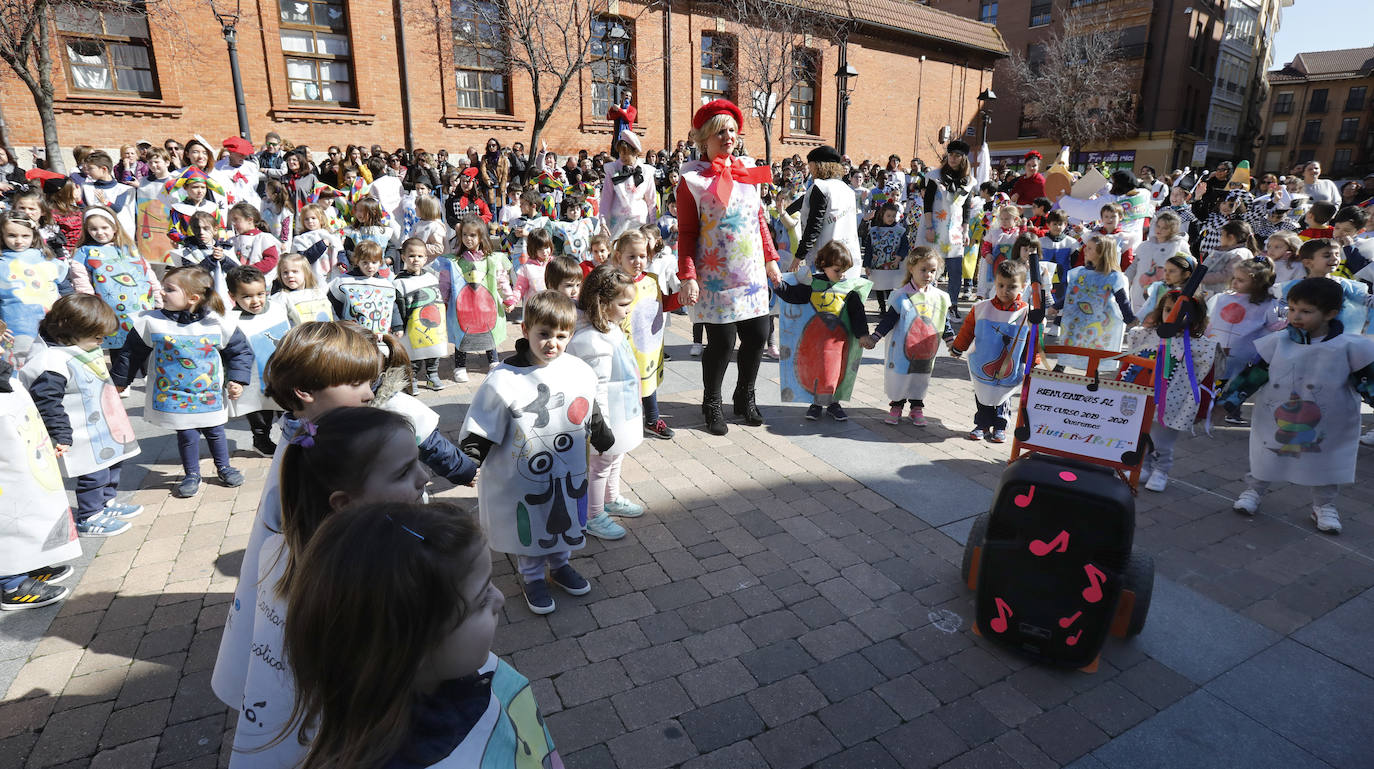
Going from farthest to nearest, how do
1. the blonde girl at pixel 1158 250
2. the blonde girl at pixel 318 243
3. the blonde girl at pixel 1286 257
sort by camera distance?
the blonde girl at pixel 1158 250 < the blonde girl at pixel 318 243 < the blonde girl at pixel 1286 257

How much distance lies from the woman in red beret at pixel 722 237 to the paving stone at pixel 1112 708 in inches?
121

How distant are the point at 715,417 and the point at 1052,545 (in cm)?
294

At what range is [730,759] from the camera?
239cm

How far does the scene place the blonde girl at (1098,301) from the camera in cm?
648

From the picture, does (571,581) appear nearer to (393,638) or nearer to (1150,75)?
(393,638)

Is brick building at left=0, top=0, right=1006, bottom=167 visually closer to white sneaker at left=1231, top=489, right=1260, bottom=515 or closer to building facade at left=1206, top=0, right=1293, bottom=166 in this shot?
white sneaker at left=1231, top=489, right=1260, bottom=515

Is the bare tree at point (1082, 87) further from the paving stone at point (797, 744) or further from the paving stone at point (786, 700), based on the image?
the paving stone at point (797, 744)

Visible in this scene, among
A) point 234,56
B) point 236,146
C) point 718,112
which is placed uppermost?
point 234,56

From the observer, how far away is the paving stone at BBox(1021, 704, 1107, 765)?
2.44 metres

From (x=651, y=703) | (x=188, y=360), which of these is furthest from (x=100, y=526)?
(x=651, y=703)

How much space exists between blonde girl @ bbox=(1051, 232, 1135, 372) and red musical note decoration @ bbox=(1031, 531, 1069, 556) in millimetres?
4346

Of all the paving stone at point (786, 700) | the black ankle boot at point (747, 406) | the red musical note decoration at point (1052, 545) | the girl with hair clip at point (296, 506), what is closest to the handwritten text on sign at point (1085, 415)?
the red musical note decoration at point (1052, 545)

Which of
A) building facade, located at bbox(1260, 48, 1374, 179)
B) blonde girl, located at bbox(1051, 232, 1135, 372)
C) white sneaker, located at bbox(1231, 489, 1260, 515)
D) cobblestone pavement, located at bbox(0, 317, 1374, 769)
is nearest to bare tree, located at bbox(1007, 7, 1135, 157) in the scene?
building facade, located at bbox(1260, 48, 1374, 179)

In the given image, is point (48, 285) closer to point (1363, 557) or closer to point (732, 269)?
point (732, 269)
